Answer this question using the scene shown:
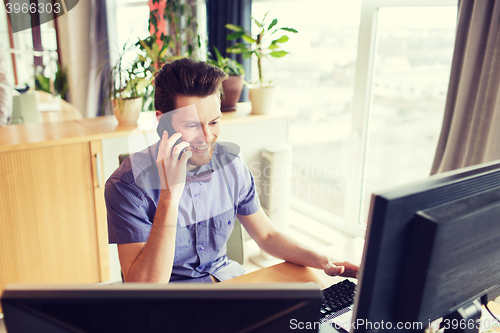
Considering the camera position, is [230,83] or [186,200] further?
[230,83]

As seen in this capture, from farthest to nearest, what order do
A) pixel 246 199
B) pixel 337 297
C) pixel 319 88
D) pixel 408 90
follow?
pixel 319 88 → pixel 408 90 → pixel 246 199 → pixel 337 297

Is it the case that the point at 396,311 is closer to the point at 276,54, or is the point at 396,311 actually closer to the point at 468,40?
the point at 468,40

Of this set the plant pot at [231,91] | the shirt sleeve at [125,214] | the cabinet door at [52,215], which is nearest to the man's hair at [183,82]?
the shirt sleeve at [125,214]

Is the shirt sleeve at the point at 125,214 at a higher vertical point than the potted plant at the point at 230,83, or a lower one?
lower

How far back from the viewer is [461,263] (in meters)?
0.62

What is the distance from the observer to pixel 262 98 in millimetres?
2363

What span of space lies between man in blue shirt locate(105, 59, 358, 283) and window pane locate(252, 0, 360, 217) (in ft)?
4.38

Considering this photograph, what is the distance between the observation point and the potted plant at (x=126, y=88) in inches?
81.9

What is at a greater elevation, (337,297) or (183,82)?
(183,82)

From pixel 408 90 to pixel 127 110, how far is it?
1.65 metres

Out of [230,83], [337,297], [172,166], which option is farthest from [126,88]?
[337,297]

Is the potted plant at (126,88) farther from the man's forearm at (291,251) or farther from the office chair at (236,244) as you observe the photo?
the man's forearm at (291,251)

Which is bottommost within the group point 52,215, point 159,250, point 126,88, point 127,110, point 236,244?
point 52,215

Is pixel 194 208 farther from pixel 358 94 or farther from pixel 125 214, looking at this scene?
pixel 358 94
